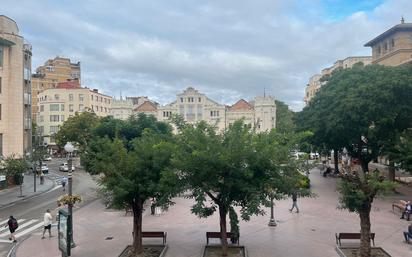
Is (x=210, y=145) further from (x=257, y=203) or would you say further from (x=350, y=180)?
(x=350, y=180)

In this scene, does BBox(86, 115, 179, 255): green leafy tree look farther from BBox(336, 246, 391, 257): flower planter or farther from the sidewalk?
the sidewalk

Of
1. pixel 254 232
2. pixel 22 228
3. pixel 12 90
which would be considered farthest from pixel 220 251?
pixel 12 90

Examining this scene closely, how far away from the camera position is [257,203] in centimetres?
1499

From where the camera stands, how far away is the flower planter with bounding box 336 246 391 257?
16.9 meters

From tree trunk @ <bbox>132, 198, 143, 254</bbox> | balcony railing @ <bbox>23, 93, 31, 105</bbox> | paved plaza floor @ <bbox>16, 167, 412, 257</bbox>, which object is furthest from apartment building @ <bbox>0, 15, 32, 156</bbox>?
tree trunk @ <bbox>132, 198, 143, 254</bbox>

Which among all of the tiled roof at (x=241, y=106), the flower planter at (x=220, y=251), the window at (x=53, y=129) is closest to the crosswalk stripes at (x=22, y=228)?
the flower planter at (x=220, y=251)

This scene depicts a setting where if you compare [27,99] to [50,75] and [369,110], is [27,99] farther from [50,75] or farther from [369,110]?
[50,75]

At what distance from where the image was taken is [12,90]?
4303 cm

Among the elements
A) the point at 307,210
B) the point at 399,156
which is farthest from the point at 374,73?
the point at 307,210

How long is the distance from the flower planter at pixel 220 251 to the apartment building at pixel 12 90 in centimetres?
3179

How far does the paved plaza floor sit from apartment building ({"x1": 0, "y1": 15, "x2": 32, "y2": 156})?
1862cm

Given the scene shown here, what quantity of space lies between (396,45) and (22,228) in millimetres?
50132

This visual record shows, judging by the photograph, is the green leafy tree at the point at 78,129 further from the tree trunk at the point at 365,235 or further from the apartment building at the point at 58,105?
the tree trunk at the point at 365,235

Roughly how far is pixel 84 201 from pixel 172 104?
6492 cm
